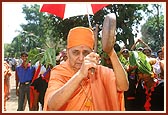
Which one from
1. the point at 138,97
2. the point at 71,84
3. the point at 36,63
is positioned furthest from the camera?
the point at 36,63

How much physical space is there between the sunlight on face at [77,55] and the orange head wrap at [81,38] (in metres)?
0.03

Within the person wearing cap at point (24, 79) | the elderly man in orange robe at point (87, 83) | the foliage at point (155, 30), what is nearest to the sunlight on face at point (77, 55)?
the elderly man in orange robe at point (87, 83)

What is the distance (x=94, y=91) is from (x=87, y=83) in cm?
15

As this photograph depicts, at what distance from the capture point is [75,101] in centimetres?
268

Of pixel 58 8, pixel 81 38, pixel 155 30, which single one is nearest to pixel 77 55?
pixel 81 38

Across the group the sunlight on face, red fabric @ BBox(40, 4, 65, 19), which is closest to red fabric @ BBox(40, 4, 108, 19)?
red fabric @ BBox(40, 4, 65, 19)

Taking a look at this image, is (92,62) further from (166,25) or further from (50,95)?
(166,25)

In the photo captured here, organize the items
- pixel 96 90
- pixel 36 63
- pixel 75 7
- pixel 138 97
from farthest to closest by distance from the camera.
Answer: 1. pixel 36 63
2. pixel 138 97
3. pixel 75 7
4. pixel 96 90

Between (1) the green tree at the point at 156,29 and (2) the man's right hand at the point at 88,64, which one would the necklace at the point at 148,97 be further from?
(1) the green tree at the point at 156,29

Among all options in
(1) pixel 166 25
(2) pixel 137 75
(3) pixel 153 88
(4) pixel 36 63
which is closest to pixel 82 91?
(1) pixel 166 25

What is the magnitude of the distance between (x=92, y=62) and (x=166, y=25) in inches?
62.9

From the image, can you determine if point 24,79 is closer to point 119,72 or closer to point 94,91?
point 94,91

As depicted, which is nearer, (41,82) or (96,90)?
(96,90)

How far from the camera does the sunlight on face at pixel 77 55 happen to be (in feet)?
8.80
